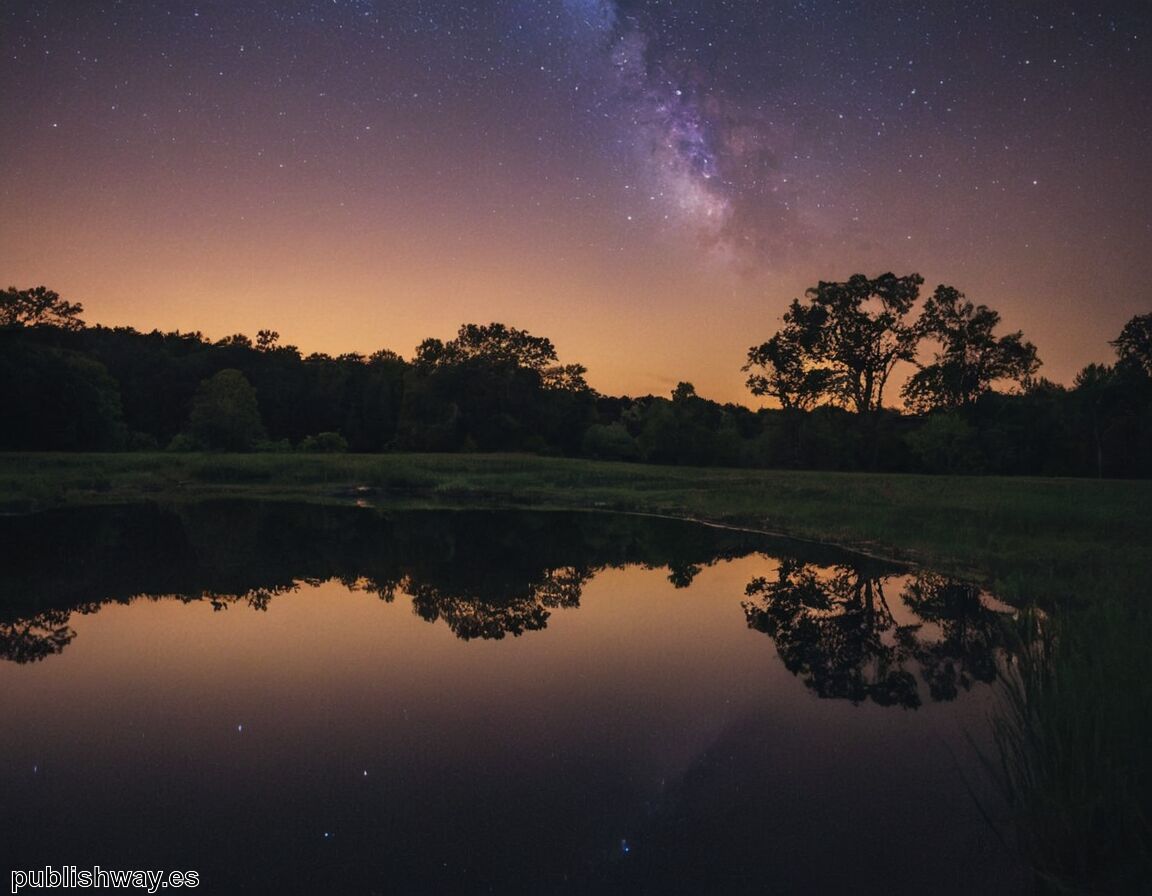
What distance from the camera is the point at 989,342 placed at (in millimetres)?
57031

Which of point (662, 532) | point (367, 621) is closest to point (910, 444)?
point (662, 532)

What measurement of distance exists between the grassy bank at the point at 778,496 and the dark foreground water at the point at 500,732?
3541mm

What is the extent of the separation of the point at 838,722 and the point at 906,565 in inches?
457

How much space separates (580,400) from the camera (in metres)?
98.3

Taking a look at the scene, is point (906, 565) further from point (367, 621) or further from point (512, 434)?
point (512, 434)

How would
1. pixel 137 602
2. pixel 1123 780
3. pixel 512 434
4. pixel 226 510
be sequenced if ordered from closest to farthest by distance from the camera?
pixel 1123 780
pixel 137 602
pixel 226 510
pixel 512 434

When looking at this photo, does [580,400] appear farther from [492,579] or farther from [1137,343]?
Result: [492,579]

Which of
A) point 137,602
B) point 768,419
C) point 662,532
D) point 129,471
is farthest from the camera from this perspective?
point 768,419

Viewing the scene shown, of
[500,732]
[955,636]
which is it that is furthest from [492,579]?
[955,636]

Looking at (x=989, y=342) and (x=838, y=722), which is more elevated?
(x=989, y=342)

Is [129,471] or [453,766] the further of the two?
[129,471]

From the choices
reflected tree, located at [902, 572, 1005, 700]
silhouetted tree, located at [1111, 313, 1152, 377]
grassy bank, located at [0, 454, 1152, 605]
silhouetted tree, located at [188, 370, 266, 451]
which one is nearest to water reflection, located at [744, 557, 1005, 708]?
reflected tree, located at [902, 572, 1005, 700]

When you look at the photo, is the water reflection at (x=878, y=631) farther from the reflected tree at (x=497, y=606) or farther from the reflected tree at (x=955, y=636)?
the reflected tree at (x=497, y=606)

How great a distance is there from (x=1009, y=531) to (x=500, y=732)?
1909 centimetres
